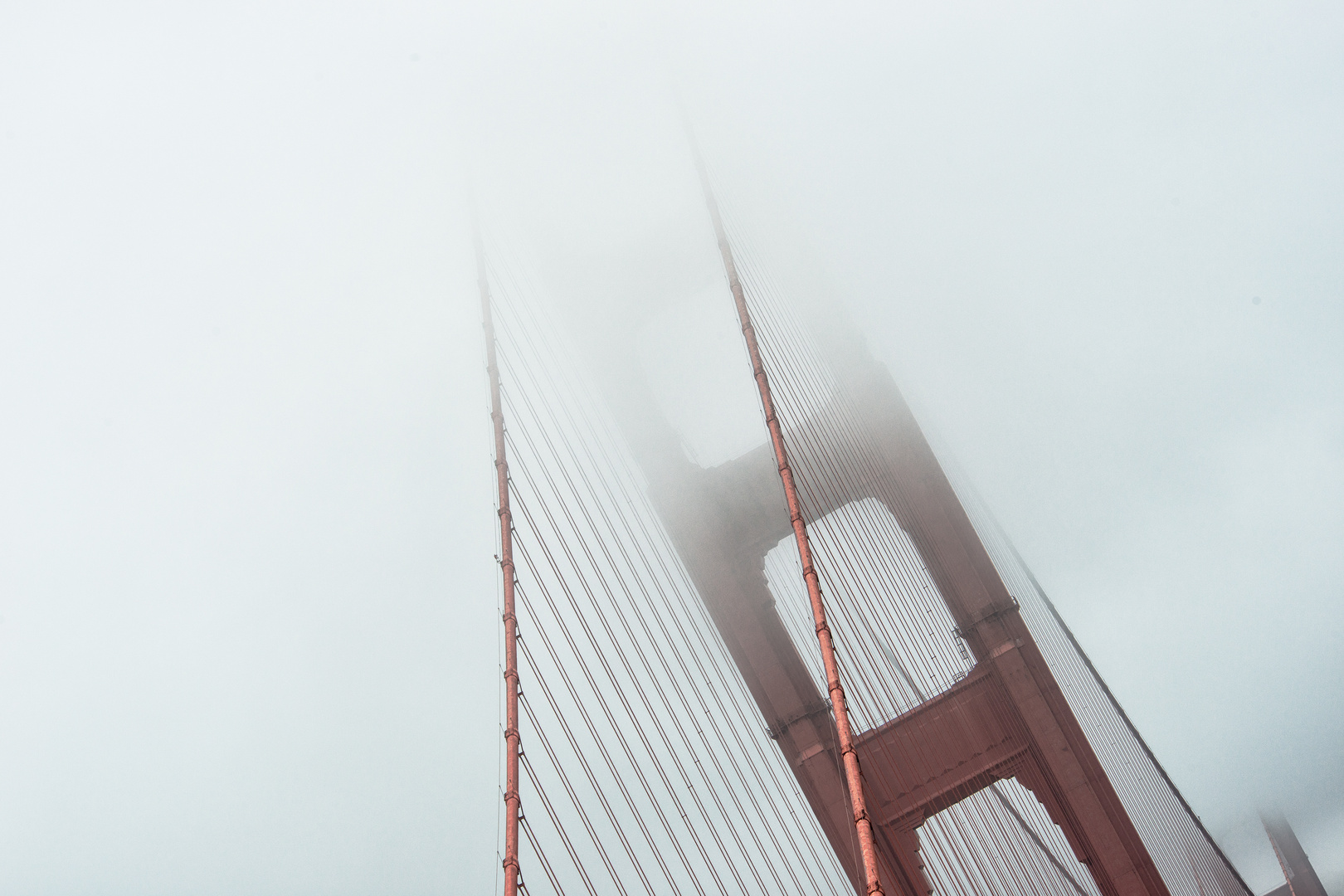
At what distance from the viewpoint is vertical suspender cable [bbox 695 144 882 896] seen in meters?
5.39

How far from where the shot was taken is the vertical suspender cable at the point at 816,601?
17.7ft

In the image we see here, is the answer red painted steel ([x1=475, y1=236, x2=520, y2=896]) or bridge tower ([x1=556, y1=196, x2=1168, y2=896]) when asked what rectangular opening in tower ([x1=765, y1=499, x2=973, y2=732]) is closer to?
bridge tower ([x1=556, y1=196, x2=1168, y2=896])

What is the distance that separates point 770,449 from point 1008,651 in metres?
3.84

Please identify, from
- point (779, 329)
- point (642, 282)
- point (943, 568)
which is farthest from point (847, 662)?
point (642, 282)

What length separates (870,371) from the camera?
1270cm

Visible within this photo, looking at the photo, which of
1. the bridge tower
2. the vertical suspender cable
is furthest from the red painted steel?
the vertical suspender cable

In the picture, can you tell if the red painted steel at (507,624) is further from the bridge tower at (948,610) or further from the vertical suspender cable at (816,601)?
the vertical suspender cable at (816,601)

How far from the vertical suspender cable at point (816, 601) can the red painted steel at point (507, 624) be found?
8.10ft

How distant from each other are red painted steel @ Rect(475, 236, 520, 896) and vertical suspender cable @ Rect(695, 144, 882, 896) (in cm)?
247

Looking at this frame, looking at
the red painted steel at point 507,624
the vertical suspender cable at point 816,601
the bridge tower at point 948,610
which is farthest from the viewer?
the bridge tower at point 948,610

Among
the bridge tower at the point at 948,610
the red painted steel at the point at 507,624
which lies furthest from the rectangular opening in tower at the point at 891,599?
the red painted steel at the point at 507,624

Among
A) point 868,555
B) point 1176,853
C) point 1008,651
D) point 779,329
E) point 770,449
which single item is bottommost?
point 1176,853

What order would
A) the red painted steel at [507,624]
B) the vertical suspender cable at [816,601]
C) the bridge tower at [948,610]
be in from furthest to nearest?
the bridge tower at [948,610] → the red painted steel at [507,624] → the vertical suspender cable at [816,601]

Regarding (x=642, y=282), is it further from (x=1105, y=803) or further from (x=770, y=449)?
(x=1105, y=803)
